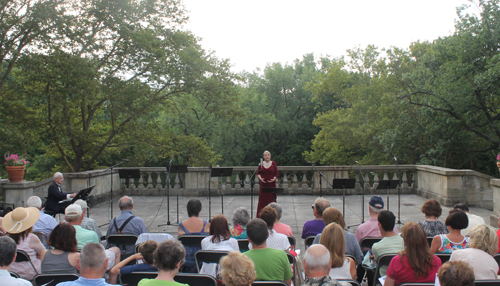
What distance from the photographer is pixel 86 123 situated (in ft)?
59.2

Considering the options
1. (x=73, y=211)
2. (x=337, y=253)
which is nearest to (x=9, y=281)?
(x=73, y=211)

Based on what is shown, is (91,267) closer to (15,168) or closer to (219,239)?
(219,239)

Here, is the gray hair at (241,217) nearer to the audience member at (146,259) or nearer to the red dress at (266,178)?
the audience member at (146,259)

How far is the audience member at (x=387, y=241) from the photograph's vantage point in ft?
14.0

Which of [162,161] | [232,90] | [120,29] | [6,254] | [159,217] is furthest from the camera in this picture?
[162,161]

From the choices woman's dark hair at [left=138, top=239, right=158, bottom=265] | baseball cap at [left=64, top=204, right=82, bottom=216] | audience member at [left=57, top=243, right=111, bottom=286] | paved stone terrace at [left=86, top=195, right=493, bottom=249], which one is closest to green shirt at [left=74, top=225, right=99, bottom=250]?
baseball cap at [left=64, top=204, right=82, bottom=216]

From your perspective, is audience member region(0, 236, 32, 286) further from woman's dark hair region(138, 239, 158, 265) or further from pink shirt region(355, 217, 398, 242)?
pink shirt region(355, 217, 398, 242)

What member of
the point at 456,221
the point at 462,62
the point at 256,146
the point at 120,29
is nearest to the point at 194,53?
the point at 120,29

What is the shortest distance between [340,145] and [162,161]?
15965 millimetres

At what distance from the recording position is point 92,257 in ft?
10.2

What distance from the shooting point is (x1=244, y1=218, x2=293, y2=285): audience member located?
145 inches

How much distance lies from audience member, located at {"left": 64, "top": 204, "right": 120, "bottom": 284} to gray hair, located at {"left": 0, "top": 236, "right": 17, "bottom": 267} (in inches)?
31.9

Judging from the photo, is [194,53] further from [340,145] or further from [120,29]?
[340,145]

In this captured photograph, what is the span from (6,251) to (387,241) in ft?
12.3
